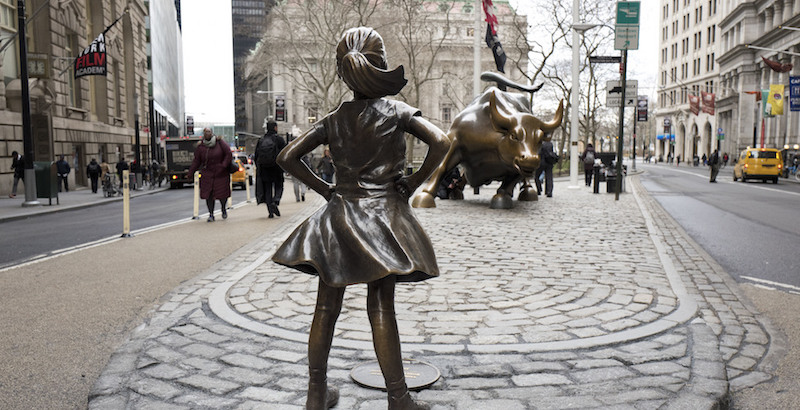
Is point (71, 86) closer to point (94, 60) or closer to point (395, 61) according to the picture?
point (94, 60)

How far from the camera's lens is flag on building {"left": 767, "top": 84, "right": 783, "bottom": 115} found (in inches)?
1580

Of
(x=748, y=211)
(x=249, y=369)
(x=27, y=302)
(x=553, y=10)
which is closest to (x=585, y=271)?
(x=249, y=369)

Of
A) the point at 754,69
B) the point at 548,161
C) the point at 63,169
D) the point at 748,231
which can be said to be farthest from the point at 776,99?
the point at 63,169

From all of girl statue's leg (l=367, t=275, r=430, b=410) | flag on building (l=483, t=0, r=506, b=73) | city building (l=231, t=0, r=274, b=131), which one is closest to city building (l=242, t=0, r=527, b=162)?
flag on building (l=483, t=0, r=506, b=73)

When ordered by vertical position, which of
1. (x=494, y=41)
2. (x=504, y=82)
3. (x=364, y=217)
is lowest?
(x=364, y=217)

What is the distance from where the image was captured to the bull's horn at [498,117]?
39.3ft

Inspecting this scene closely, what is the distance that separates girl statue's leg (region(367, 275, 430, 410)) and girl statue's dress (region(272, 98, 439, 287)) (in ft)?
0.41

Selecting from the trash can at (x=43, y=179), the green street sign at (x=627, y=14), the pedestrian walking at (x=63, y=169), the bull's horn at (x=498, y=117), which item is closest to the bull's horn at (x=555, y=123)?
the bull's horn at (x=498, y=117)

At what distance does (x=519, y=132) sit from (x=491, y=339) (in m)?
8.00

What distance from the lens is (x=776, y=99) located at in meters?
40.3

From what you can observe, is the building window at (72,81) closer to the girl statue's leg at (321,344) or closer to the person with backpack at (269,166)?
the person with backpack at (269,166)

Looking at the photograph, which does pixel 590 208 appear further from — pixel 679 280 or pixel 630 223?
pixel 679 280

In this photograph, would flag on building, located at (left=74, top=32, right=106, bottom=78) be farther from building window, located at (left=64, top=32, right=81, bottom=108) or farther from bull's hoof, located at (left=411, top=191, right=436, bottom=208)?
bull's hoof, located at (left=411, top=191, right=436, bottom=208)

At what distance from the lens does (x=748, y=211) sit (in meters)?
15.3
